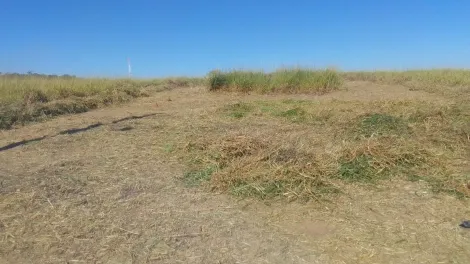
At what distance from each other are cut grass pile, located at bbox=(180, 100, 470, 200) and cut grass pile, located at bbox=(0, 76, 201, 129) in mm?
4141

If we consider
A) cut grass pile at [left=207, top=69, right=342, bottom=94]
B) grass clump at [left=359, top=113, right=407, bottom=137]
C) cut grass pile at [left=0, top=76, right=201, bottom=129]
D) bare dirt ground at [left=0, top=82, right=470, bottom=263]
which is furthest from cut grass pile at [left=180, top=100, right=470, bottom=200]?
cut grass pile at [left=207, top=69, right=342, bottom=94]

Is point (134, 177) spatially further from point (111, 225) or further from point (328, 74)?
point (328, 74)

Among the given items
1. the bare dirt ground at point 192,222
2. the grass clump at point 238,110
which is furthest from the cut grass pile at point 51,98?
the bare dirt ground at point 192,222

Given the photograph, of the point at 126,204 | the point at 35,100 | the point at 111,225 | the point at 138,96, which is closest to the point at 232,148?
the point at 126,204

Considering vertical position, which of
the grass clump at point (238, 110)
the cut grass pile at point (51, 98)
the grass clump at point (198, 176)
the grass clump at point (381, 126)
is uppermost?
the cut grass pile at point (51, 98)

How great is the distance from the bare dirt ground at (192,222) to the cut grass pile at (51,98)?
4020 millimetres

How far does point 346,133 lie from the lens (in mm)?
5367

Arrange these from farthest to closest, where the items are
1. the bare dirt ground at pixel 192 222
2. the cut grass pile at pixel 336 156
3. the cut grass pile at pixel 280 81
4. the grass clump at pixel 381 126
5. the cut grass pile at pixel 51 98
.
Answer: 1. the cut grass pile at pixel 280 81
2. the cut grass pile at pixel 51 98
3. the grass clump at pixel 381 126
4. the cut grass pile at pixel 336 156
5. the bare dirt ground at pixel 192 222

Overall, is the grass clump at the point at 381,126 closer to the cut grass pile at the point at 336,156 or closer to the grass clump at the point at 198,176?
the cut grass pile at the point at 336,156

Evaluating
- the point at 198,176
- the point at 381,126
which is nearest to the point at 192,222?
the point at 198,176

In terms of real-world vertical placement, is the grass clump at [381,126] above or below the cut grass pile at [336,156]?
above

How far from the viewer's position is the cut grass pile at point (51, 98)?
7.87 metres

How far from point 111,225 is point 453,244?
2.16m

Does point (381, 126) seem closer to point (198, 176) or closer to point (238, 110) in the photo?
point (198, 176)
